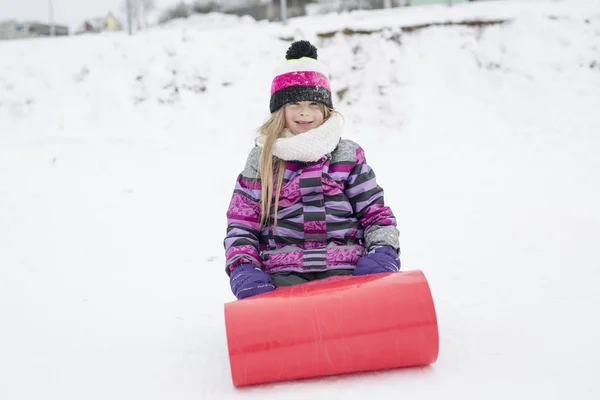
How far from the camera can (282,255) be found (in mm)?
2520

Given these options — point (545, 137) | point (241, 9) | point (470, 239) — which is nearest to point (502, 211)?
point (470, 239)

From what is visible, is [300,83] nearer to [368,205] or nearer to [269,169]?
[269,169]

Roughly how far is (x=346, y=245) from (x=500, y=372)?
0.76 m

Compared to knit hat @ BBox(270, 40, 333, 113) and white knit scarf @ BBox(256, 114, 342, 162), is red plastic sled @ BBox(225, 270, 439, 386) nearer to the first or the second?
white knit scarf @ BBox(256, 114, 342, 162)

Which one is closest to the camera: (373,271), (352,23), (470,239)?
(373,271)

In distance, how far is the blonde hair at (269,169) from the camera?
249cm

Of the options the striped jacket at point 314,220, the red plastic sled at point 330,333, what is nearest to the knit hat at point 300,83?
the striped jacket at point 314,220

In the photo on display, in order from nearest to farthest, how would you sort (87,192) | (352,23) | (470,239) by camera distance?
(470,239)
(87,192)
(352,23)

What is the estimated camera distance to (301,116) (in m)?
2.63

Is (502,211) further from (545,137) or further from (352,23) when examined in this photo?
(352,23)

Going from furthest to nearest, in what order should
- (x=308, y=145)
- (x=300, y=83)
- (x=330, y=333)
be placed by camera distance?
(x=300, y=83)
(x=308, y=145)
(x=330, y=333)

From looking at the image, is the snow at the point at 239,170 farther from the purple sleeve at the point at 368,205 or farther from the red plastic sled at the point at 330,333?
the purple sleeve at the point at 368,205

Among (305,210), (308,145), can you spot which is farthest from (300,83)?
(305,210)

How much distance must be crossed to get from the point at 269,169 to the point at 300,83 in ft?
1.31
